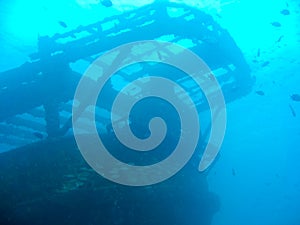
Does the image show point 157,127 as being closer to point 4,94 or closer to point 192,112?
point 192,112

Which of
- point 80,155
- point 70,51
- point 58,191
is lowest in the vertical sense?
point 58,191

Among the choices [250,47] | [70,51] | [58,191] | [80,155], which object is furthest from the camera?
[250,47]

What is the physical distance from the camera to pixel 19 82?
9656 mm

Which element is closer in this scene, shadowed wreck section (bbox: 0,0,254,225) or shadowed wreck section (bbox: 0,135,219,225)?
shadowed wreck section (bbox: 0,135,219,225)

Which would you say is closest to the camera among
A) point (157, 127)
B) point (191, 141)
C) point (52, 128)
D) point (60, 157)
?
point (60, 157)

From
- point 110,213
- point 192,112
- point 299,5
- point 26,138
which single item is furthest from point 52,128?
point 299,5

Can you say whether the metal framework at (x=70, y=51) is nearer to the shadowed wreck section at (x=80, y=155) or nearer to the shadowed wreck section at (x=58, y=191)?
the shadowed wreck section at (x=80, y=155)

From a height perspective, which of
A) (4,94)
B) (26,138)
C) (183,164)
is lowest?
(26,138)

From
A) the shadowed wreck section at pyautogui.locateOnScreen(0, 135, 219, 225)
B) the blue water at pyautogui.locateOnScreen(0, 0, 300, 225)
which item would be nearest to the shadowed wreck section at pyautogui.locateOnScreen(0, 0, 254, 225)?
the shadowed wreck section at pyautogui.locateOnScreen(0, 135, 219, 225)

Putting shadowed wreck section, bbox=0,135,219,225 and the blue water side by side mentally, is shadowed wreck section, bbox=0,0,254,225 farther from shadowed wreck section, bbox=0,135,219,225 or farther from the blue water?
the blue water

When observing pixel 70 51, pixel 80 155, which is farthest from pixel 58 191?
pixel 70 51

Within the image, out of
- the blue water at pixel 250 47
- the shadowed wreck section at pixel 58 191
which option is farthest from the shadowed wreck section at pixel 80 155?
the blue water at pixel 250 47

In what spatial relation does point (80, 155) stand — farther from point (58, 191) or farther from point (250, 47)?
point (250, 47)

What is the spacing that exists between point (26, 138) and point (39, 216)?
44.5 ft
